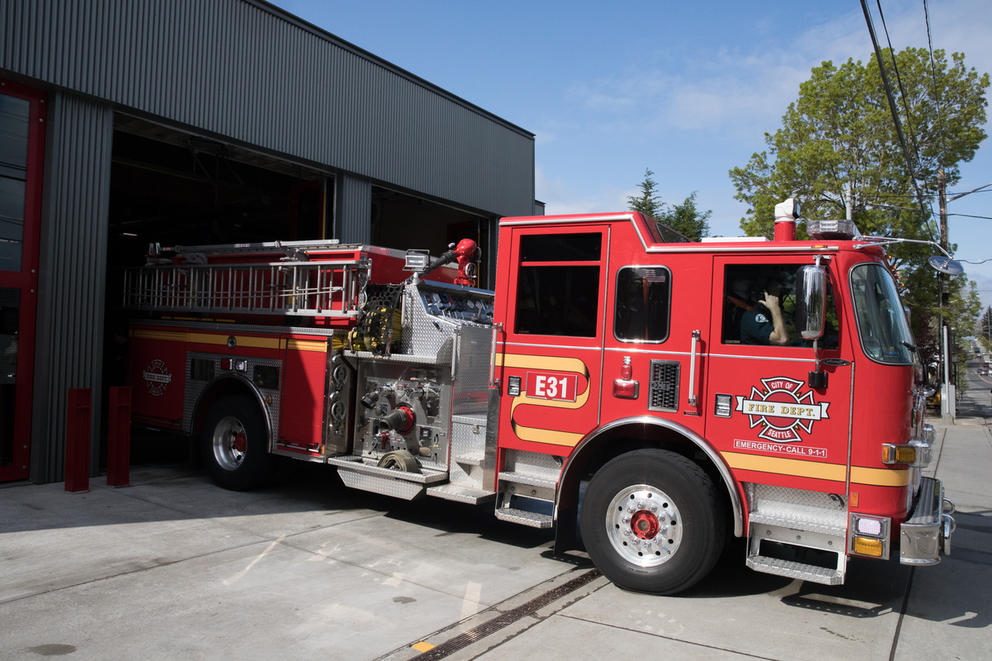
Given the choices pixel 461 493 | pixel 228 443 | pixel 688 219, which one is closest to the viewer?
pixel 461 493

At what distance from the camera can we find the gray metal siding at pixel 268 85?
845 cm

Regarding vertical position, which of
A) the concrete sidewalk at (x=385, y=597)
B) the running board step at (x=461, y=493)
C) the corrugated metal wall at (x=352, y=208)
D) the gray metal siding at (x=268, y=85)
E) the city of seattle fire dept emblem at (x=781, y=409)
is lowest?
the concrete sidewalk at (x=385, y=597)

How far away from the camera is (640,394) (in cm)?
540

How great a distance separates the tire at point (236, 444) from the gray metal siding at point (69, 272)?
1.46 meters

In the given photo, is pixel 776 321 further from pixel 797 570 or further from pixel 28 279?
pixel 28 279

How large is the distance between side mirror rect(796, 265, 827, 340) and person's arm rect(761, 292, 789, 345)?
0.29m

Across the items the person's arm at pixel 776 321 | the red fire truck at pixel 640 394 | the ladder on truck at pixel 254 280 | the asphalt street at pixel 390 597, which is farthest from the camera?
the ladder on truck at pixel 254 280

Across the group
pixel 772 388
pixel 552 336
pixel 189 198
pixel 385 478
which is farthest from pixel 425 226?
pixel 772 388

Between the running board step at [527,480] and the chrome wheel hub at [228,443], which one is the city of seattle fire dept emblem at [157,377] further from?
the running board step at [527,480]

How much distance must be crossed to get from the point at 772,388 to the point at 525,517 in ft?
7.05

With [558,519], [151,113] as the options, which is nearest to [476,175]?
[151,113]

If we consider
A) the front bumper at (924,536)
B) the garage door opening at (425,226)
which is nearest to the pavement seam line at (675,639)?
the front bumper at (924,536)

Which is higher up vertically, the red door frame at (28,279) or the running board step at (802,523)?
the red door frame at (28,279)

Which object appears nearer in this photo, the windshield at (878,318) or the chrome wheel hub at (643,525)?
the windshield at (878,318)
